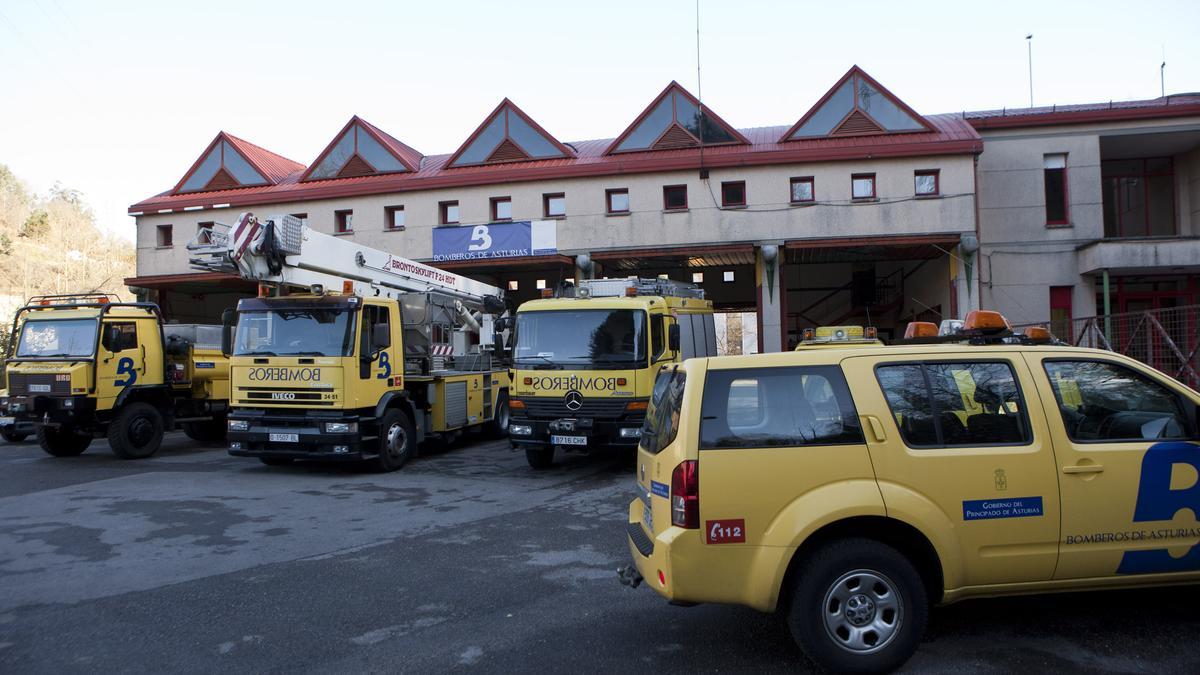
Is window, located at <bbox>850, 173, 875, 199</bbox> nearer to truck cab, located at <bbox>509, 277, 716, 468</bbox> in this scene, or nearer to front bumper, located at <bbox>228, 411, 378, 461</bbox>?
truck cab, located at <bbox>509, 277, 716, 468</bbox>

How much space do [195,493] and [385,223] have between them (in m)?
15.3

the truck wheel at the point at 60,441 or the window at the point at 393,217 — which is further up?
the window at the point at 393,217

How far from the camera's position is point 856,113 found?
71.4 feet

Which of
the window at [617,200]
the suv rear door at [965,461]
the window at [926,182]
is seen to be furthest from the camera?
the window at [617,200]

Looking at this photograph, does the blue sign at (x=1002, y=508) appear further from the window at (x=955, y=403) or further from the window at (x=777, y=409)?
the window at (x=777, y=409)

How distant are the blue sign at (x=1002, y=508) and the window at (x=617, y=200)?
62.5ft

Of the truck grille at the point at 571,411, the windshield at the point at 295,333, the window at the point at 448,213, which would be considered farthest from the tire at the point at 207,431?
the window at the point at 448,213

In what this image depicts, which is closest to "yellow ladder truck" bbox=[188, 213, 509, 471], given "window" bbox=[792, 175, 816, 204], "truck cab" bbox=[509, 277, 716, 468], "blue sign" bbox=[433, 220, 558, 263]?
"truck cab" bbox=[509, 277, 716, 468]

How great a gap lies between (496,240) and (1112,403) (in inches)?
770

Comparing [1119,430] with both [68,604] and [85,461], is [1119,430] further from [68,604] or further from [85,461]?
[85,461]

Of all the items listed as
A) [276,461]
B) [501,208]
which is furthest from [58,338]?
[501,208]

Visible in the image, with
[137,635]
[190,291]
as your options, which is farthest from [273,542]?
[190,291]

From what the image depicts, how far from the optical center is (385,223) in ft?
77.5

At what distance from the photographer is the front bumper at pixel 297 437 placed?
1032 cm
